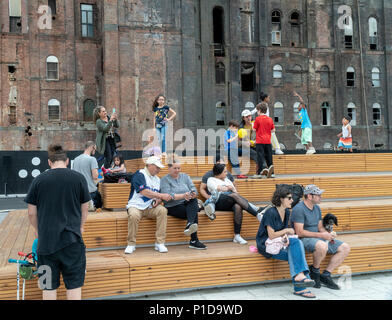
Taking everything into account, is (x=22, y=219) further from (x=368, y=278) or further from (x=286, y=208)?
(x=368, y=278)

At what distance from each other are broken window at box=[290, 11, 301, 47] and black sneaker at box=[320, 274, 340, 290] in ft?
106

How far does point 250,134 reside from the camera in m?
9.65

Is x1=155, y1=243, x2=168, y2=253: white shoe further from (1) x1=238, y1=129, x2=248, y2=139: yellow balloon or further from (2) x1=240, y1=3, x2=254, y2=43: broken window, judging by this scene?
(2) x1=240, y1=3, x2=254, y2=43: broken window

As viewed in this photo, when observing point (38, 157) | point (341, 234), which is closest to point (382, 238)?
point (341, 234)

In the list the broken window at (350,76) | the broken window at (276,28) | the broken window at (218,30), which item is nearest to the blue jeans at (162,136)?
the broken window at (218,30)

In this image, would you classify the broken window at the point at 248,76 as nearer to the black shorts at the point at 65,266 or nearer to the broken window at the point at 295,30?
the broken window at the point at 295,30

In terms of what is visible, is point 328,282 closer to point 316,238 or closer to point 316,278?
point 316,278

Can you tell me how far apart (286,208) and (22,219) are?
5998 millimetres

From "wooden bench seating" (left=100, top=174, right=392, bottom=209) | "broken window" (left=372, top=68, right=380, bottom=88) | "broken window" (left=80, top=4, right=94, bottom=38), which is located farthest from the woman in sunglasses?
"broken window" (left=372, top=68, right=380, bottom=88)

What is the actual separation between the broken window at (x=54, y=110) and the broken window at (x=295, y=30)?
20.7 meters

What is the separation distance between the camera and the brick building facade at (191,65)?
87.5 feet

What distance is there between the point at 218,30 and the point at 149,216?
3003cm

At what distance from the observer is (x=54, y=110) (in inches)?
1121

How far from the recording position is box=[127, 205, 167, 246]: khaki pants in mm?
5570
